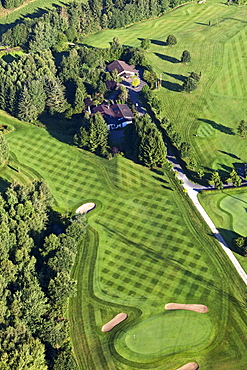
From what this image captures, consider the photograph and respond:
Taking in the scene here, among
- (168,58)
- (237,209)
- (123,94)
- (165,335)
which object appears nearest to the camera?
(165,335)

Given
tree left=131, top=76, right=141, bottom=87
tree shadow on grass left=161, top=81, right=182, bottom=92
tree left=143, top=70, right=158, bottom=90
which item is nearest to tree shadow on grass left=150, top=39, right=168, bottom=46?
tree left=143, top=70, right=158, bottom=90

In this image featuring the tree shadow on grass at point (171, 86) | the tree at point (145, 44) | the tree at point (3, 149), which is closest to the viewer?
the tree at point (3, 149)

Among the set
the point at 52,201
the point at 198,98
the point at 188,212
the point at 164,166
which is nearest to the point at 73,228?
the point at 52,201

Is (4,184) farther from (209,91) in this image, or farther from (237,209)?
(209,91)

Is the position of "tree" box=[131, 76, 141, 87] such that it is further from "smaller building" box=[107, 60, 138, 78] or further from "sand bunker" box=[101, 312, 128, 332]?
"sand bunker" box=[101, 312, 128, 332]

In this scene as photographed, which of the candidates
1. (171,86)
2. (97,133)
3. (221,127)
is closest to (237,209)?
(221,127)

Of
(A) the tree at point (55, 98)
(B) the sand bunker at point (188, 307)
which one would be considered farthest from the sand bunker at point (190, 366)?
(A) the tree at point (55, 98)

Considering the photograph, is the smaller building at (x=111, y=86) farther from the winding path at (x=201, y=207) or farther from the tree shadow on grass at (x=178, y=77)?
the winding path at (x=201, y=207)
